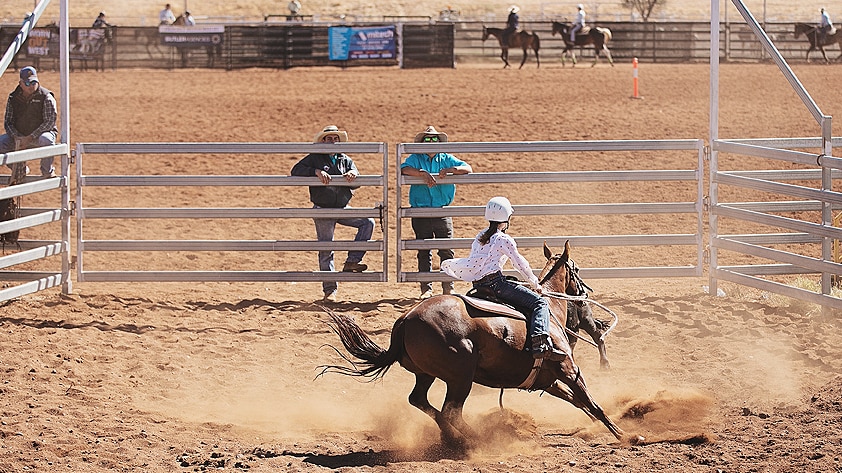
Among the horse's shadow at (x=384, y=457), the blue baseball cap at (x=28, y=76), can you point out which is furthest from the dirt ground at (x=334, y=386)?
the blue baseball cap at (x=28, y=76)

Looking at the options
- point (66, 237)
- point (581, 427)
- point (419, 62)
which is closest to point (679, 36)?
point (419, 62)

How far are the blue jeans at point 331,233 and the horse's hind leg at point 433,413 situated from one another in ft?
14.6

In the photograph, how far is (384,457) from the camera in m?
6.66

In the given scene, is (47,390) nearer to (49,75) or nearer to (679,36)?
(49,75)

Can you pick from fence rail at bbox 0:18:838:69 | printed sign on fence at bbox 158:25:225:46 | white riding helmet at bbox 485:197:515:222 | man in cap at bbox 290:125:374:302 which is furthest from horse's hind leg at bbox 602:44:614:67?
white riding helmet at bbox 485:197:515:222

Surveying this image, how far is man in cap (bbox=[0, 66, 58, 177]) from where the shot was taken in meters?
11.2

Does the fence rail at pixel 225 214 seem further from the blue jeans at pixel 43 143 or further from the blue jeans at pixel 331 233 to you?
the blue jeans at pixel 43 143

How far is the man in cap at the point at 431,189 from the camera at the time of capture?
11.0 m

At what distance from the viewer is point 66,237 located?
11352 millimetres

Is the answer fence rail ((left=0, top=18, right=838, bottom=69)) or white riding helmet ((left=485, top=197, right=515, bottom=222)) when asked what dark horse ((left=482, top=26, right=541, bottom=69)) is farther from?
white riding helmet ((left=485, top=197, right=515, bottom=222))

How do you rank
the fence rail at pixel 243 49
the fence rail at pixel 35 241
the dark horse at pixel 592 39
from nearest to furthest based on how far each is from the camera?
1. the fence rail at pixel 35 241
2. the fence rail at pixel 243 49
3. the dark horse at pixel 592 39

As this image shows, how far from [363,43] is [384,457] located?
27.8 meters

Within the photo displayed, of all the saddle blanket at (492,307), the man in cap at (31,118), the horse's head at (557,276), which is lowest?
the saddle blanket at (492,307)

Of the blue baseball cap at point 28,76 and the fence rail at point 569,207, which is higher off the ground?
the blue baseball cap at point 28,76
